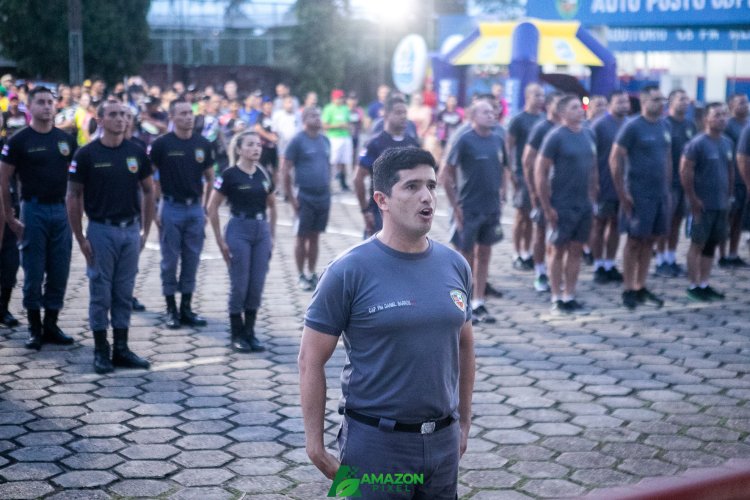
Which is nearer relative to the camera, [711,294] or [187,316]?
[187,316]

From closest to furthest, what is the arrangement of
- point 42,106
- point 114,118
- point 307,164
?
point 114,118 < point 42,106 < point 307,164

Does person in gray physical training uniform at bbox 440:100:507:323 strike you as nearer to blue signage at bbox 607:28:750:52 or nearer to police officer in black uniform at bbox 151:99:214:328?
police officer in black uniform at bbox 151:99:214:328

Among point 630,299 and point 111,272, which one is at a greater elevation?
point 111,272

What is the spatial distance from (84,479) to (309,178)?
18.5ft

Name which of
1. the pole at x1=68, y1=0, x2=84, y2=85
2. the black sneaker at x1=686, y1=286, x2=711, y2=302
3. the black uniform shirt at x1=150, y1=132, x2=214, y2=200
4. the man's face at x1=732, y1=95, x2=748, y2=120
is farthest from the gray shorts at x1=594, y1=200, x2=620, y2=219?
the pole at x1=68, y1=0, x2=84, y2=85

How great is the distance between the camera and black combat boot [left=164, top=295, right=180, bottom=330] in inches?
346

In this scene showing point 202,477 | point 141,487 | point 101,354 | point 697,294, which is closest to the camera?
point 141,487

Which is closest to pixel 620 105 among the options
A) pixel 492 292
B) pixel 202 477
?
pixel 492 292

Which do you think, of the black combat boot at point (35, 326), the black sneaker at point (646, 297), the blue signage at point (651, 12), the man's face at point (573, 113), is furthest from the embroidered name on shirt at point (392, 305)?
the blue signage at point (651, 12)

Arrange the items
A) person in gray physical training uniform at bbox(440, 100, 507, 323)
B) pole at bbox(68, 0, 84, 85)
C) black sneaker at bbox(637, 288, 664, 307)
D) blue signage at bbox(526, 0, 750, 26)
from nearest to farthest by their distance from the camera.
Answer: person in gray physical training uniform at bbox(440, 100, 507, 323) → black sneaker at bbox(637, 288, 664, 307) → pole at bbox(68, 0, 84, 85) → blue signage at bbox(526, 0, 750, 26)

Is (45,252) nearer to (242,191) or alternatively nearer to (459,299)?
(242,191)

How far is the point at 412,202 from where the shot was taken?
3.39 meters

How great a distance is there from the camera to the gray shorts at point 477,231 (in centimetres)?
907

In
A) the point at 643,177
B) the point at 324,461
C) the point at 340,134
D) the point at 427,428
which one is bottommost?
the point at 324,461
